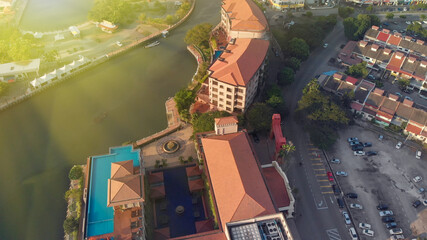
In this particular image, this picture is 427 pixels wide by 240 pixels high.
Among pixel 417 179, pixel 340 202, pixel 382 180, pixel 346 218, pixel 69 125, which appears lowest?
pixel 69 125

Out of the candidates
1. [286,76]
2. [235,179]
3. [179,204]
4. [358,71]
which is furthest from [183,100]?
[358,71]

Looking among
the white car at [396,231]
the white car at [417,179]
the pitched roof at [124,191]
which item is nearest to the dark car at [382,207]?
the white car at [396,231]

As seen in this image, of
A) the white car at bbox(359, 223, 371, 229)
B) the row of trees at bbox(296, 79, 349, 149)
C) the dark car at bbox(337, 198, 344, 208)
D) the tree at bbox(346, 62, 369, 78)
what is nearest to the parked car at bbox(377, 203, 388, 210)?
the white car at bbox(359, 223, 371, 229)

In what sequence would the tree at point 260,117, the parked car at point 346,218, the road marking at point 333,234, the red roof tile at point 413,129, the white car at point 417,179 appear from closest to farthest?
the road marking at point 333,234 < the parked car at point 346,218 < the white car at point 417,179 < the tree at point 260,117 < the red roof tile at point 413,129

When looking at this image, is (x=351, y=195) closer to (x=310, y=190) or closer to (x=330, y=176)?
(x=330, y=176)

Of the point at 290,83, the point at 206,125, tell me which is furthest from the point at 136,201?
the point at 290,83

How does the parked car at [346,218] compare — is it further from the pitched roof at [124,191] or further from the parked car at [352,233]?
the pitched roof at [124,191]
